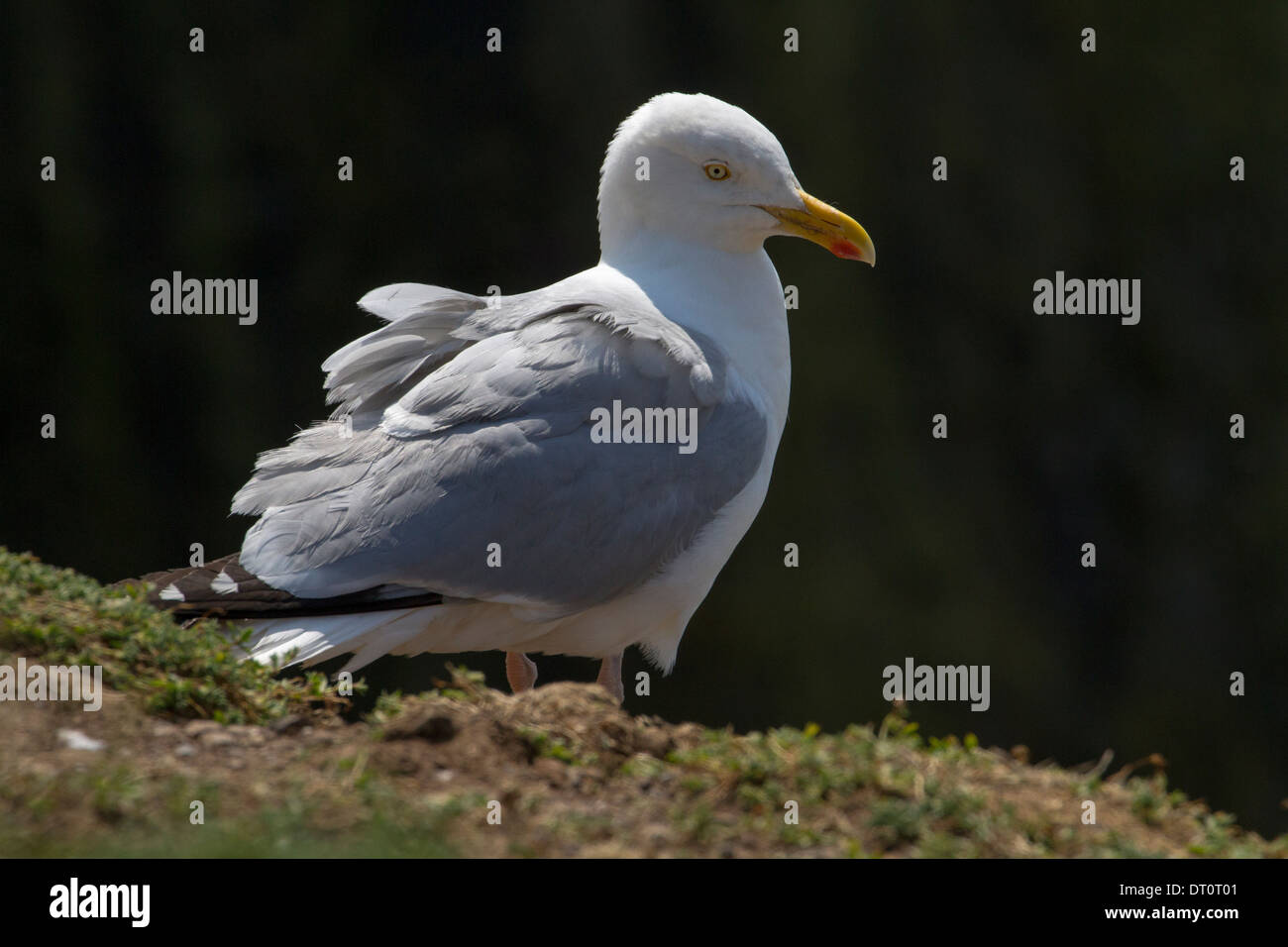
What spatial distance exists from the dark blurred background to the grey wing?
26.3 ft

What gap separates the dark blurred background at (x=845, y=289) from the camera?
48.7 feet

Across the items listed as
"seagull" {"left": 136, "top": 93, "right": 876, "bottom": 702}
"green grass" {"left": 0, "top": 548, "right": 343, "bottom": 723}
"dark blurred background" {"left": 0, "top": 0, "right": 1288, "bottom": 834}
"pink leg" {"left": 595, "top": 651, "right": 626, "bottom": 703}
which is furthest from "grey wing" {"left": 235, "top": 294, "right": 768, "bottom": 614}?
"dark blurred background" {"left": 0, "top": 0, "right": 1288, "bottom": 834}

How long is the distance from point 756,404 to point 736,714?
794cm

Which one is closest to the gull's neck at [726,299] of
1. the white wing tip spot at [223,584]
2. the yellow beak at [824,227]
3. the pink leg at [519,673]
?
the yellow beak at [824,227]

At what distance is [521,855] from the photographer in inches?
160

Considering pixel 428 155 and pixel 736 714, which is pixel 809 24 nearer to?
pixel 428 155

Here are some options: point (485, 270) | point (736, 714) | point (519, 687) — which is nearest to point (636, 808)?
point (519, 687)

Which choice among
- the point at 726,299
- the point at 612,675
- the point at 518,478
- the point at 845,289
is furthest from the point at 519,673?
the point at 845,289

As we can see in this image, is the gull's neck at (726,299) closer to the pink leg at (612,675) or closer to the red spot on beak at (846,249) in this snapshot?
the red spot on beak at (846,249)

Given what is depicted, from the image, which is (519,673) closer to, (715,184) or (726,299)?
(726,299)

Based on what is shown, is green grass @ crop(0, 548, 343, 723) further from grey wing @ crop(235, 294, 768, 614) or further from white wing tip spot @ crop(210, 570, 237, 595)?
grey wing @ crop(235, 294, 768, 614)

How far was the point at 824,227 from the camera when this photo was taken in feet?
23.3

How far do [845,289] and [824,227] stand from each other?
8481mm

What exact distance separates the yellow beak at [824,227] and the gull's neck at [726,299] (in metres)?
0.23
